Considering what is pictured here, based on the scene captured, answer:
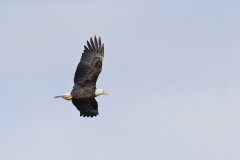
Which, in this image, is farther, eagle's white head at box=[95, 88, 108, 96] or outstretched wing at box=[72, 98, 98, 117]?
outstretched wing at box=[72, 98, 98, 117]

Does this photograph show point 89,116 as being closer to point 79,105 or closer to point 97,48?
point 79,105

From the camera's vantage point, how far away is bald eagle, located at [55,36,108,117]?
24.7 m

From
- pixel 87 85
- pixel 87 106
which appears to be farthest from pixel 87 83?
pixel 87 106

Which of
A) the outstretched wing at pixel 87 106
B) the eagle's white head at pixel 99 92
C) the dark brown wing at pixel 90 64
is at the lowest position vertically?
the outstretched wing at pixel 87 106

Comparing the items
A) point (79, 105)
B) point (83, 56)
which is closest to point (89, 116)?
point (79, 105)

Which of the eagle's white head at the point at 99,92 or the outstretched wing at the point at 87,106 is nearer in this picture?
the eagle's white head at the point at 99,92

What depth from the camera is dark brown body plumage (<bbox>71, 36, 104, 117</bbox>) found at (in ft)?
81.0

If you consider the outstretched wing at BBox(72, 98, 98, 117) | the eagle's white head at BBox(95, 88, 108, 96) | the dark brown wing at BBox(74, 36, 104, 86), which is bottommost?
the outstretched wing at BBox(72, 98, 98, 117)

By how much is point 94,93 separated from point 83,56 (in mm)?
1570

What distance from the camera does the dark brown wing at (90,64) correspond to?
24.8m

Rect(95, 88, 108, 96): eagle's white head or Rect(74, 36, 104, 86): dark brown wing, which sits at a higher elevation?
Rect(74, 36, 104, 86): dark brown wing

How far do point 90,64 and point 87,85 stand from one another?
2.75 ft

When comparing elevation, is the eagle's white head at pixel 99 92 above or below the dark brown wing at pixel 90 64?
below

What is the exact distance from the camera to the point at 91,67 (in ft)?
81.4
